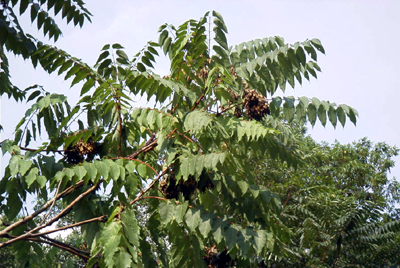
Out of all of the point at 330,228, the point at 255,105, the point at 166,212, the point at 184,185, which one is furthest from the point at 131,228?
the point at 330,228

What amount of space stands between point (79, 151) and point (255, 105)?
143 centimetres

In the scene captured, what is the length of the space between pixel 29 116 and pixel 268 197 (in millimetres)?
1940

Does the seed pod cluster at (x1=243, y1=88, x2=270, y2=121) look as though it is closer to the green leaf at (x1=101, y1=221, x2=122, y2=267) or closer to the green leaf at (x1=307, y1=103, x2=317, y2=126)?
the green leaf at (x1=307, y1=103, x2=317, y2=126)

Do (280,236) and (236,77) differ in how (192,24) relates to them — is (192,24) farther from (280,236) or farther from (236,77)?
(280,236)

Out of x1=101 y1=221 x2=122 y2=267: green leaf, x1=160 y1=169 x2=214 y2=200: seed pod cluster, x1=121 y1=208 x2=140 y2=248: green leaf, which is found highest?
x1=160 y1=169 x2=214 y2=200: seed pod cluster

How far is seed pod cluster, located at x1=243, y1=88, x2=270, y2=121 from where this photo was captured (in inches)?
158

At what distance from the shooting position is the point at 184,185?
357cm

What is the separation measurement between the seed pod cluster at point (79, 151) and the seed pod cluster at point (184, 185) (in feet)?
2.21

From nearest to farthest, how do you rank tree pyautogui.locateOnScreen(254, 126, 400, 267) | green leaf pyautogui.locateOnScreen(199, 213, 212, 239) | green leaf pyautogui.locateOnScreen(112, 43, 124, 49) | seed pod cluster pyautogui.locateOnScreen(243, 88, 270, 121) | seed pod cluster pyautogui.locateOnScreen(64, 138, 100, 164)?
green leaf pyautogui.locateOnScreen(199, 213, 212, 239) < seed pod cluster pyautogui.locateOnScreen(64, 138, 100, 164) < seed pod cluster pyautogui.locateOnScreen(243, 88, 270, 121) < green leaf pyautogui.locateOnScreen(112, 43, 124, 49) < tree pyautogui.locateOnScreen(254, 126, 400, 267)

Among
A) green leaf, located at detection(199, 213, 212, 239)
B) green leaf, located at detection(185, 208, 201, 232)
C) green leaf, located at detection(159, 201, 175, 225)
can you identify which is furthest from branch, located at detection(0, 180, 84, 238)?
green leaf, located at detection(199, 213, 212, 239)

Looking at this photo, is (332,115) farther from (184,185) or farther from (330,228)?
(330,228)

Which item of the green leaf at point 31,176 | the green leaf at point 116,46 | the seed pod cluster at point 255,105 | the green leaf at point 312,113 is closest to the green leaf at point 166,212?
the green leaf at point 31,176

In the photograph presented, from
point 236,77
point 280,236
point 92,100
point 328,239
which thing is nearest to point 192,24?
point 236,77

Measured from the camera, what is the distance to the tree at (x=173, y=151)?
3.37 m
